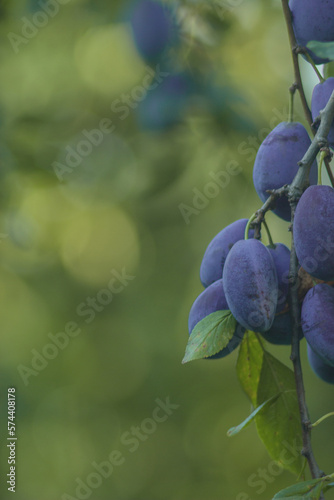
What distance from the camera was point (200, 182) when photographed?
248 cm

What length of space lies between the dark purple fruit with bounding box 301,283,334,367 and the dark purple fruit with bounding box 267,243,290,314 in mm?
23

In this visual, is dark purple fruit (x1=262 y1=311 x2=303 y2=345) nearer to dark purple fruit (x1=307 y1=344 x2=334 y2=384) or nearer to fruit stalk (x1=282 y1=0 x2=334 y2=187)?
dark purple fruit (x1=307 y1=344 x2=334 y2=384)

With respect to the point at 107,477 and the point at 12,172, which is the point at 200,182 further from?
the point at 107,477

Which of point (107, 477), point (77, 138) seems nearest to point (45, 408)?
point (107, 477)

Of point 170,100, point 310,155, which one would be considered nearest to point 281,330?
point 310,155

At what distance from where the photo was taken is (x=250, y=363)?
66 cm

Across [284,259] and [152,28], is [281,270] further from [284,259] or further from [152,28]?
[152,28]

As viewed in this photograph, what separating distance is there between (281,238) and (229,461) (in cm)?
198

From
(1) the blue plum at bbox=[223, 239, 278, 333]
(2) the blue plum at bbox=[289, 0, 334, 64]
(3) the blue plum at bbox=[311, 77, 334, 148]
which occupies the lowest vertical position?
(1) the blue plum at bbox=[223, 239, 278, 333]

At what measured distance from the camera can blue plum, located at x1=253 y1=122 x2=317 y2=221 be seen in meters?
0.60

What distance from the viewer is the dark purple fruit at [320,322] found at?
517 mm

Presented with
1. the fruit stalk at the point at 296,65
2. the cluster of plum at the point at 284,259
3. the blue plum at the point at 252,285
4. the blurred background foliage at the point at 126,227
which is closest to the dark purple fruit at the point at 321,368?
the cluster of plum at the point at 284,259

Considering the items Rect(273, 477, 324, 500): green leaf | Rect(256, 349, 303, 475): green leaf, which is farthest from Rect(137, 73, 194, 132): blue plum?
Rect(273, 477, 324, 500): green leaf

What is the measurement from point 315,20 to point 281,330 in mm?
308
